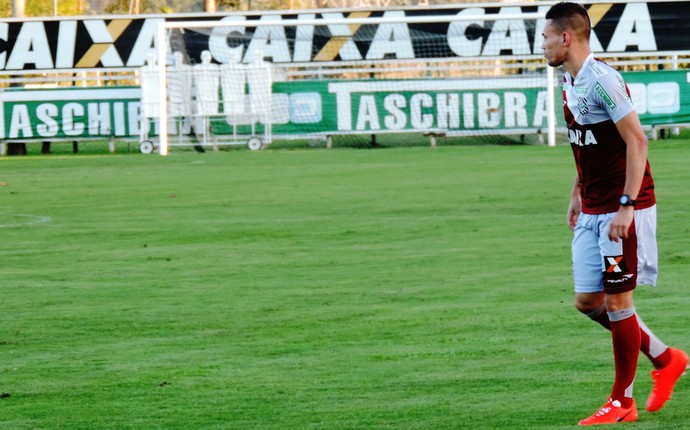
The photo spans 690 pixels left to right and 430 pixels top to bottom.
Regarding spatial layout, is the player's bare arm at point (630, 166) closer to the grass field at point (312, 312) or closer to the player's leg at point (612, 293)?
the player's leg at point (612, 293)

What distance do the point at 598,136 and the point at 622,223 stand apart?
46 cm

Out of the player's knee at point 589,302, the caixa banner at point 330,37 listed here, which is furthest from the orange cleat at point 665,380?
the caixa banner at point 330,37

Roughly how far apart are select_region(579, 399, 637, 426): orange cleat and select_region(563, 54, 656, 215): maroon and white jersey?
0.86 metres

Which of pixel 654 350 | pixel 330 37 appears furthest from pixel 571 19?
pixel 330 37

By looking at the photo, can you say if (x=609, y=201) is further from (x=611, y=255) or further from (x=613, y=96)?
(x=613, y=96)

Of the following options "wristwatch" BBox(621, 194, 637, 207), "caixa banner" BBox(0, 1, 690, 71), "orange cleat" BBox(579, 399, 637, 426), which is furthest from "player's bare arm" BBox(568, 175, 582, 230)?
"caixa banner" BBox(0, 1, 690, 71)

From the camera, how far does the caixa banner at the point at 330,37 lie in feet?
113

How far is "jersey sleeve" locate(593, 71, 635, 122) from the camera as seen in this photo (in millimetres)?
6004

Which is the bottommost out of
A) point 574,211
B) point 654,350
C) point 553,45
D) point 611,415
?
point 611,415

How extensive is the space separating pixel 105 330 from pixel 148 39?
2764 cm

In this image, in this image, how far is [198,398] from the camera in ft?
22.3

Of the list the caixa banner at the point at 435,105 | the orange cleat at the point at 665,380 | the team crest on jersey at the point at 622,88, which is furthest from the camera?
the caixa banner at the point at 435,105

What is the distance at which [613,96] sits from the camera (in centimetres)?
602

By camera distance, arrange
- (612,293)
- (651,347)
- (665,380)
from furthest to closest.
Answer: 1. (651,347)
2. (665,380)
3. (612,293)
